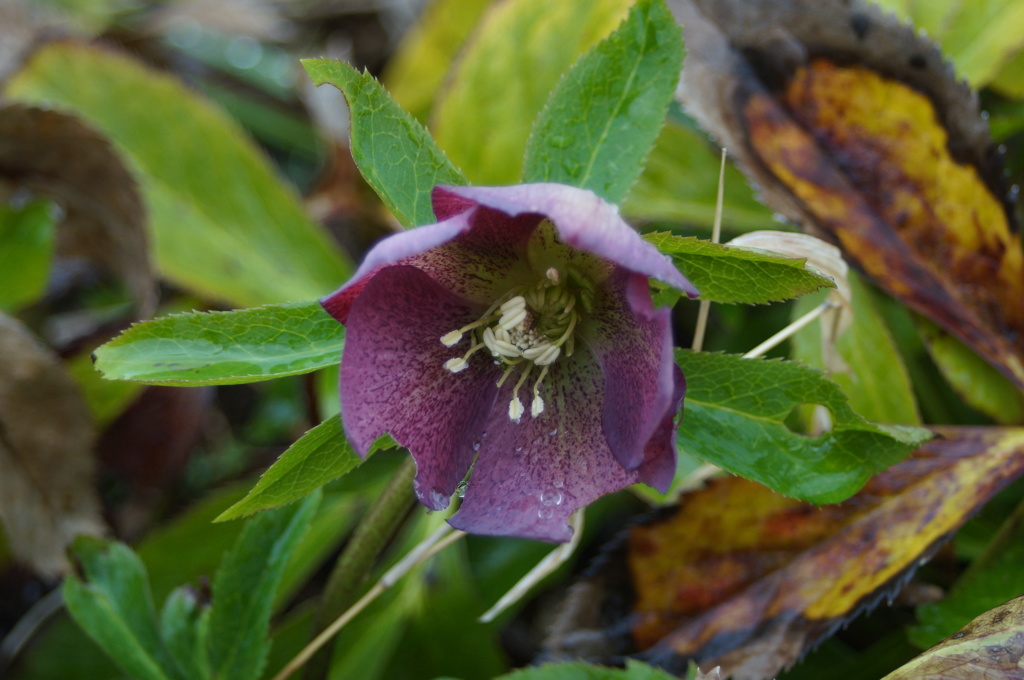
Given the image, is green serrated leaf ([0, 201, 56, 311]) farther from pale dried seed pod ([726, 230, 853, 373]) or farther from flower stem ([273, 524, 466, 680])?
pale dried seed pod ([726, 230, 853, 373])

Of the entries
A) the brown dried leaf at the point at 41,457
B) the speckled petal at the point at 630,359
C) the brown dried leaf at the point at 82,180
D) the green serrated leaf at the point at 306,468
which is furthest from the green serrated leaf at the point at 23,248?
the speckled petal at the point at 630,359

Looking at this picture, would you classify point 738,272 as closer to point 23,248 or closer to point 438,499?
point 438,499

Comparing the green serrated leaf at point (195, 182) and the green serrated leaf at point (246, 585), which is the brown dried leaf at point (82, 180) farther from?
the green serrated leaf at point (246, 585)

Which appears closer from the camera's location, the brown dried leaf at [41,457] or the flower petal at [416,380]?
the flower petal at [416,380]

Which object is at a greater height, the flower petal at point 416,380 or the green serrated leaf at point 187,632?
the flower petal at point 416,380

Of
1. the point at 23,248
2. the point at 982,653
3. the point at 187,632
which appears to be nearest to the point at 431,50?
the point at 23,248

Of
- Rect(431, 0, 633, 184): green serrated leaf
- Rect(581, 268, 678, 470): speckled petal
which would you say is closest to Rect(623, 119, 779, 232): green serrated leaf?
Rect(431, 0, 633, 184): green serrated leaf
